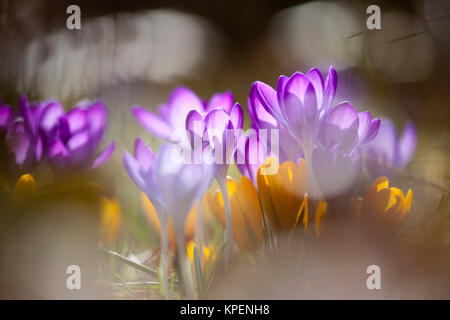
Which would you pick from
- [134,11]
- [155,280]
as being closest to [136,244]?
[155,280]

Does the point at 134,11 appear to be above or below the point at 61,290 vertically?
above

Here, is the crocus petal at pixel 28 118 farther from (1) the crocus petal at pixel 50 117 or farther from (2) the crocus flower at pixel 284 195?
(2) the crocus flower at pixel 284 195

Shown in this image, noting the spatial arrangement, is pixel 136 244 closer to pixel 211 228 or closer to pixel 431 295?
pixel 211 228

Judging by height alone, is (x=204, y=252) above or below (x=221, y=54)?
below

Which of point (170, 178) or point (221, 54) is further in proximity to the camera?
point (221, 54)

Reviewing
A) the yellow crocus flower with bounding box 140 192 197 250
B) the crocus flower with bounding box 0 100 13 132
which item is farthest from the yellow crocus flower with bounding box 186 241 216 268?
the crocus flower with bounding box 0 100 13 132

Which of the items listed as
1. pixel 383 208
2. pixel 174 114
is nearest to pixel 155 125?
pixel 174 114

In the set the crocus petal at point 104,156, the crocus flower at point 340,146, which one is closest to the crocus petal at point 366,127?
the crocus flower at point 340,146

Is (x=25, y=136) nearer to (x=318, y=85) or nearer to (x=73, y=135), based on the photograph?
(x=73, y=135)
